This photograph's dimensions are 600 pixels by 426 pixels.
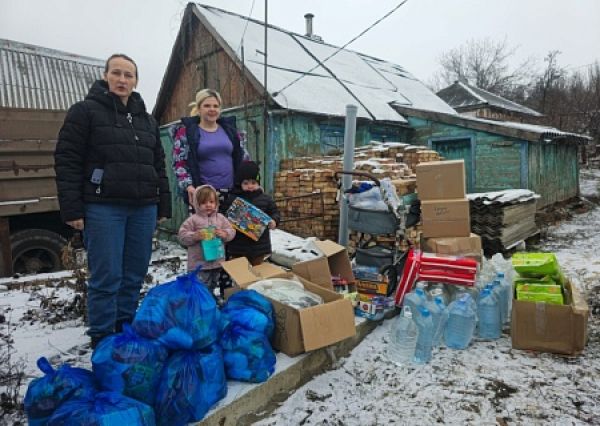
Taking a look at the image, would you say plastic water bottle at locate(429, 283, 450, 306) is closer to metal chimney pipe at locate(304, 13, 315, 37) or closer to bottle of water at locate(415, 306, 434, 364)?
bottle of water at locate(415, 306, 434, 364)

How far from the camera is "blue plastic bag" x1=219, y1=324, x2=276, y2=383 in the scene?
2305mm

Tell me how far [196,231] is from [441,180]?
116 inches

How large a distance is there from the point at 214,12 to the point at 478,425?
10.6m

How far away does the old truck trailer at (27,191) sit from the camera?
502 cm

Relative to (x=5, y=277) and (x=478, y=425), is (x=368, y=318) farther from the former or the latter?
(x=5, y=277)

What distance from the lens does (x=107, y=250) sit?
2.47 meters

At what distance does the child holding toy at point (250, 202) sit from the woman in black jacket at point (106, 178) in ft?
2.93

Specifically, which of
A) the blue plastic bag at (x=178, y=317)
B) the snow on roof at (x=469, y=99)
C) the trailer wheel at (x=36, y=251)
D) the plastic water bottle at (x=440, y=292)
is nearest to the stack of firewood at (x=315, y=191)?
the plastic water bottle at (x=440, y=292)

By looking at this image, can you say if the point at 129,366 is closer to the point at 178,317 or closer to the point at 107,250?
the point at 178,317

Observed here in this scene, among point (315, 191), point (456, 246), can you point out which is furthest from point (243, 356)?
point (315, 191)

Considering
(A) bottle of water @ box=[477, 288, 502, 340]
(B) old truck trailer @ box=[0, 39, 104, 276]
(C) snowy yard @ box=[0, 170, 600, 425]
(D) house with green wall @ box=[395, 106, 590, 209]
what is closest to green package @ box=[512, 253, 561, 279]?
(A) bottle of water @ box=[477, 288, 502, 340]

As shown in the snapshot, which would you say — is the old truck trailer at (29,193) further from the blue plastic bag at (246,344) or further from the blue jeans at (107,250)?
the blue plastic bag at (246,344)

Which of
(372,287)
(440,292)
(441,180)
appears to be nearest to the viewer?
(440,292)

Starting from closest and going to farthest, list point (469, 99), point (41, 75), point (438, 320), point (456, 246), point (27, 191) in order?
point (438, 320) → point (456, 246) → point (27, 191) → point (41, 75) → point (469, 99)
